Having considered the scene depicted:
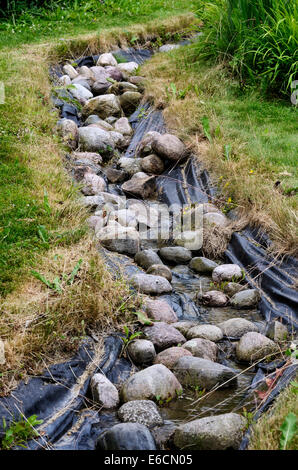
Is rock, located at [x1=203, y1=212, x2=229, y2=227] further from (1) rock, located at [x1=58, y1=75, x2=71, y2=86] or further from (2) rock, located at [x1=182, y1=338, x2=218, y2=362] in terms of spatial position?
(1) rock, located at [x1=58, y1=75, x2=71, y2=86]

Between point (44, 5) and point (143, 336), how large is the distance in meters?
9.19

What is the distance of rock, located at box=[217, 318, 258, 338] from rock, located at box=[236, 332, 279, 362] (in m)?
0.22

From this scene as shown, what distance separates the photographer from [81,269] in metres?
3.74

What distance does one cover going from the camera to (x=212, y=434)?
270 centimetres

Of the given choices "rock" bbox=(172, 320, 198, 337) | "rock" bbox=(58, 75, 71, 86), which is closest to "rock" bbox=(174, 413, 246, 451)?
"rock" bbox=(172, 320, 198, 337)

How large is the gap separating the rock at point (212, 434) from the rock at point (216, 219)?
268 cm

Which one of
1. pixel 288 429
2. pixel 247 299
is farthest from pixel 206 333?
pixel 288 429

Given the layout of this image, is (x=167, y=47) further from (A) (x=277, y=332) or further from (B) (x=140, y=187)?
(A) (x=277, y=332)

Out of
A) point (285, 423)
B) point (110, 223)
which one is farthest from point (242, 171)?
point (285, 423)

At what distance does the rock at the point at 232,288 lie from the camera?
14.9 feet

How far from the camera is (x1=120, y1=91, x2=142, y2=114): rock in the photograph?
8.30 metres

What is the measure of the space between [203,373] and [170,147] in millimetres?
3721

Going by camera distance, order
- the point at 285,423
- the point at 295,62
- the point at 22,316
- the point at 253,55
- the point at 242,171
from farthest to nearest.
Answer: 1. the point at 253,55
2. the point at 295,62
3. the point at 242,171
4. the point at 22,316
5. the point at 285,423
